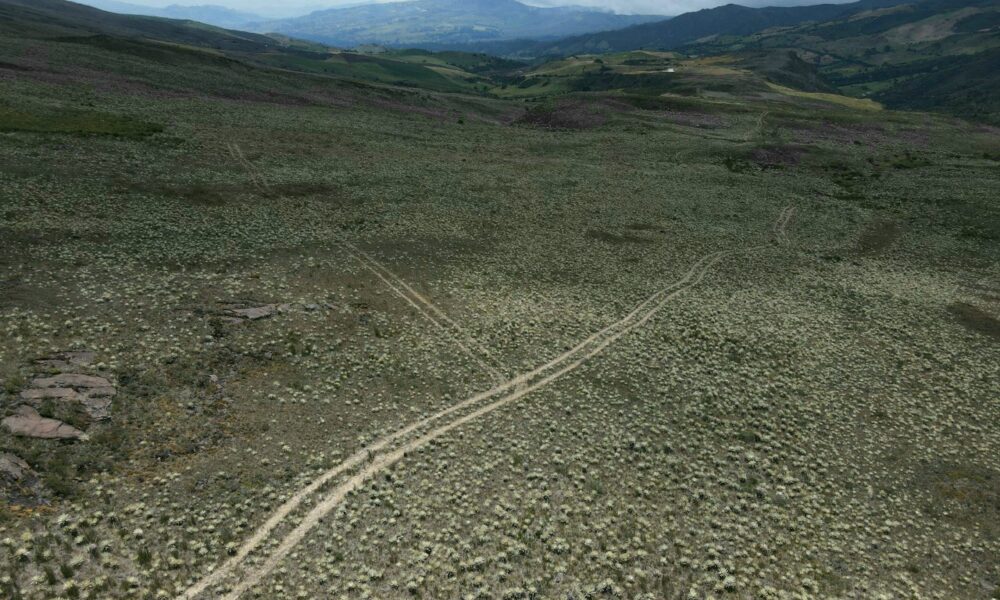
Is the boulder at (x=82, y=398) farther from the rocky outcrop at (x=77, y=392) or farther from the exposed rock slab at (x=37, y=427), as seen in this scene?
the exposed rock slab at (x=37, y=427)

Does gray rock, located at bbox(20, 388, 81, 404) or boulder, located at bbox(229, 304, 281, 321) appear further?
boulder, located at bbox(229, 304, 281, 321)

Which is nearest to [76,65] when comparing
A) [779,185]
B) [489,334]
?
[489,334]

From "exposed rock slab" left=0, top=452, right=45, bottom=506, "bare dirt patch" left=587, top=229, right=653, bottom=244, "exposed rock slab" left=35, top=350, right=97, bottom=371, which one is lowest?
"exposed rock slab" left=0, top=452, right=45, bottom=506

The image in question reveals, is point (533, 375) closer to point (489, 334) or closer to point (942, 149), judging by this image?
point (489, 334)

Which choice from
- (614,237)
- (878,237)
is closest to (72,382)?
(614,237)

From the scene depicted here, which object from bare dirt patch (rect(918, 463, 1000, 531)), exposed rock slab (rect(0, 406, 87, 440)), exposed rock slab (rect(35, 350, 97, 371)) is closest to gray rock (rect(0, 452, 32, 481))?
exposed rock slab (rect(0, 406, 87, 440))

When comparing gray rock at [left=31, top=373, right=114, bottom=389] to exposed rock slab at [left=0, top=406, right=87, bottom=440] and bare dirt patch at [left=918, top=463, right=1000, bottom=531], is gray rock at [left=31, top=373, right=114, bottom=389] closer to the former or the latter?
exposed rock slab at [left=0, top=406, right=87, bottom=440]

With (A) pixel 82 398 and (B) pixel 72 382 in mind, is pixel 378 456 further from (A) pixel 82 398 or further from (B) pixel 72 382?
(B) pixel 72 382
